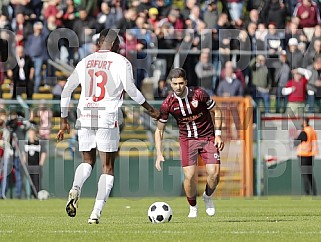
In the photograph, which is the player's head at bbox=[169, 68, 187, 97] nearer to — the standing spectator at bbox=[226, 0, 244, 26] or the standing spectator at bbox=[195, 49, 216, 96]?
the standing spectator at bbox=[195, 49, 216, 96]

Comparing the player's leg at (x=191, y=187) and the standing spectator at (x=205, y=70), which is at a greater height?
the standing spectator at (x=205, y=70)

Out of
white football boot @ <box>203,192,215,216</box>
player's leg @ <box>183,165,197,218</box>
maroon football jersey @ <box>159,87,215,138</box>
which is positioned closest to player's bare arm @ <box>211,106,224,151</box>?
maroon football jersey @ <box>159,87,215,138</box>

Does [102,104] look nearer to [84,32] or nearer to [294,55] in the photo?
[84,32]

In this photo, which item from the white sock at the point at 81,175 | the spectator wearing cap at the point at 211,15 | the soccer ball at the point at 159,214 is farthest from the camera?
the spectator wearing cap at the point at 211,15

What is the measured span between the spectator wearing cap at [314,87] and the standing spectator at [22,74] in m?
6.70

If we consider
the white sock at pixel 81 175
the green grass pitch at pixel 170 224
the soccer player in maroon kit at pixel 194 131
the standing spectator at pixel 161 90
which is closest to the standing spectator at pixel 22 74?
the standing spectator at pixel 161 90

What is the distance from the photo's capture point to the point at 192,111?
14727 mm

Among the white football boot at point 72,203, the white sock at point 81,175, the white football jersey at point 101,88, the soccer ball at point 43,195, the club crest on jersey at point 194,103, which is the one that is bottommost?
the soccer ball at point 43,195

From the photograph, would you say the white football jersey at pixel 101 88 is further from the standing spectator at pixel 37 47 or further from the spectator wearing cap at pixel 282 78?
the spectator wearing cap at pixel 282 78

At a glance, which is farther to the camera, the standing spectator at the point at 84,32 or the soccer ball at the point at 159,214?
the standing spectator at the point at 84,32

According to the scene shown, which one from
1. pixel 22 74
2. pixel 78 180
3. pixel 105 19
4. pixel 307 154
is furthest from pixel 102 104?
pixel 105 19

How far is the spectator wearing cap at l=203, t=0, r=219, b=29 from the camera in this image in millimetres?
24497

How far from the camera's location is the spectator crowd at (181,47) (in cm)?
2372

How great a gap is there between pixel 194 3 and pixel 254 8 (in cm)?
158
